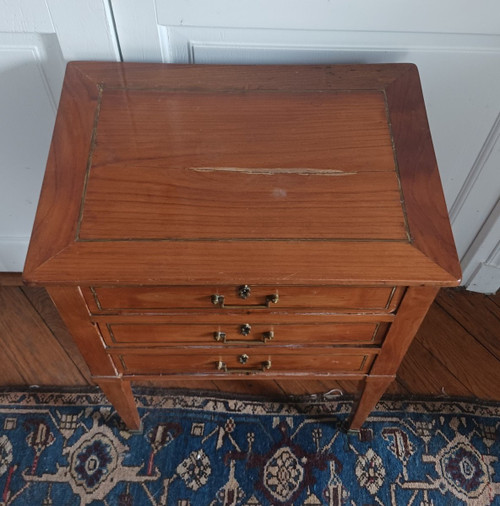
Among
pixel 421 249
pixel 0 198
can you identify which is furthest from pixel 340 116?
pixel 0 198

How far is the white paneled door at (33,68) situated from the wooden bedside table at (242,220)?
60 millimetres

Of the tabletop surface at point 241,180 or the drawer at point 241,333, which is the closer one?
the tabletop surface at point 241,180

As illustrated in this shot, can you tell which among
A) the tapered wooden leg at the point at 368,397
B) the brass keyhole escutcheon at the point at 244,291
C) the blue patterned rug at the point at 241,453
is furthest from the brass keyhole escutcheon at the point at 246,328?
the blue patterned rug at the point at 241,453

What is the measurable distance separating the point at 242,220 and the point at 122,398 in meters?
0.52

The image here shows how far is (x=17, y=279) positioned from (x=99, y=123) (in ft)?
2.60

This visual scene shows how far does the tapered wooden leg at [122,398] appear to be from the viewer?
0.97m

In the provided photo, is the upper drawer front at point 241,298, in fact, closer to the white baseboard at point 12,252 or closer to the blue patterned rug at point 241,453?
the blue patterned rug at point 241,453

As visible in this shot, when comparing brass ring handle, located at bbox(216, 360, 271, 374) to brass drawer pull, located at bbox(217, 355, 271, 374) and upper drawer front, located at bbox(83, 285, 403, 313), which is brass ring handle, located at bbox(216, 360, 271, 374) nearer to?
brass drawer pull, located at bbox(217, 355, 271, 374)

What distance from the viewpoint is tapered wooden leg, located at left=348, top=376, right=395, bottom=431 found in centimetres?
95

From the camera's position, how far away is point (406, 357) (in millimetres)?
1323

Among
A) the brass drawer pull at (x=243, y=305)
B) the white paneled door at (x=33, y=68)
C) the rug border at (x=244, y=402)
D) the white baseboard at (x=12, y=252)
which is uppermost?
the white paneled door at (x=33, y=68)

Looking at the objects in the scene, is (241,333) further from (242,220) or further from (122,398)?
(122,398)

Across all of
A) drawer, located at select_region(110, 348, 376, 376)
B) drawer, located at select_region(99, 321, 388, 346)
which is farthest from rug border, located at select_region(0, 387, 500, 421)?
drawer, located at select_region(99, 321, 388, 346)

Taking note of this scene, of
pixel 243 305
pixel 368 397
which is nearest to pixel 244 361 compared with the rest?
pixel 243 305
